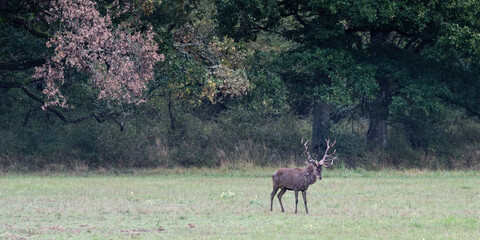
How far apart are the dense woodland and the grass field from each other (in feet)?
10.8

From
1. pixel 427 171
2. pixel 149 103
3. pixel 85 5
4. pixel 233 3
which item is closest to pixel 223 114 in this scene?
pixel 149 103

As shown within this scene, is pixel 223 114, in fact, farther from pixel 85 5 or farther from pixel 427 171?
pixel 85 5

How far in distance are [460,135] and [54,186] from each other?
18.5 meters

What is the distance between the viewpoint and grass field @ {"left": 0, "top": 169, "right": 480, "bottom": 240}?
13508 mm

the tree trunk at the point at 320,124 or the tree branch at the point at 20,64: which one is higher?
the tree branch at the point at 20,64

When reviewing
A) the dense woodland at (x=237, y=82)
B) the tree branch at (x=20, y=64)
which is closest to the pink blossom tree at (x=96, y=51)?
the dense woodland at (x=237, y=82)

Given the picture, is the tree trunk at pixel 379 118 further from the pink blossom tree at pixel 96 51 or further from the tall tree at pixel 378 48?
the pink blossom tree at pixel 96 51

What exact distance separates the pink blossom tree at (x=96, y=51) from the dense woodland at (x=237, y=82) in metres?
0.05

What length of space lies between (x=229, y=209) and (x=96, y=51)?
349 inches

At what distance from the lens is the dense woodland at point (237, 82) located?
2503 centimetres

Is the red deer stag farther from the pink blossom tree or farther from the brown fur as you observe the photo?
the pink blossom tree

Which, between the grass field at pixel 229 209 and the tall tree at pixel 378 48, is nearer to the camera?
the grass field at pixel 229 209

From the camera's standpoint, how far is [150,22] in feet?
91.2

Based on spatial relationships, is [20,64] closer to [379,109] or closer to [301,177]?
[301,177]
